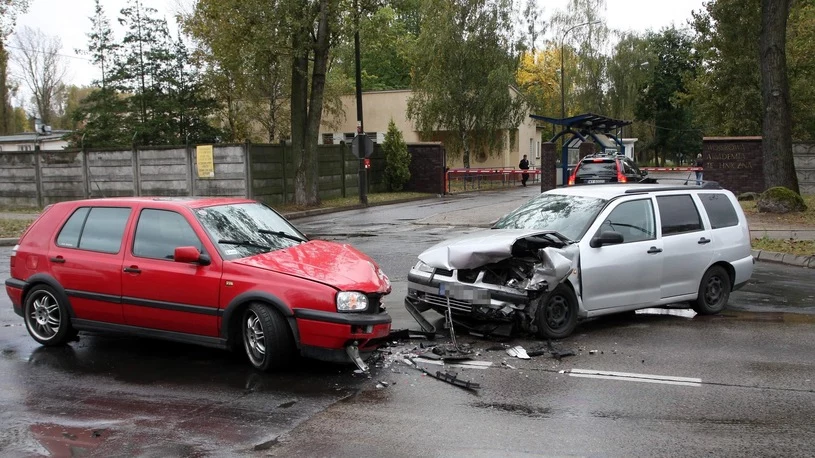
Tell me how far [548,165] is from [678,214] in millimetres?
21425

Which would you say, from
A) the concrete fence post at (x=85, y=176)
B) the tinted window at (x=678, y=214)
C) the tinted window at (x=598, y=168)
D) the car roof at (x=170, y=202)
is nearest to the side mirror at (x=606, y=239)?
the tinted window at (x=678, y=214)

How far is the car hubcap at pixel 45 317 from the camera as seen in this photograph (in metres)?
7.16

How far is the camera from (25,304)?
24.0ft

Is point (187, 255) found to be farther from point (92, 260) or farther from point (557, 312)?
point (557, 312)

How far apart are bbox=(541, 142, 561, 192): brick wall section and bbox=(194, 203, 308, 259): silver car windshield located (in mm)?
22795

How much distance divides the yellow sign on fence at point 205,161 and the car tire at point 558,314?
19.1 m

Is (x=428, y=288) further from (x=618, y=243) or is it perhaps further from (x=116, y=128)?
(x=116, y=128)

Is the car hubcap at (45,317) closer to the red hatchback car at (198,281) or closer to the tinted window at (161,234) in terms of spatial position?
the red hatchback car at (198,281)

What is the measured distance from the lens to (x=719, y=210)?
898cm

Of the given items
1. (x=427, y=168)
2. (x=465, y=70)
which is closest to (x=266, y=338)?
(x=427, y=168)

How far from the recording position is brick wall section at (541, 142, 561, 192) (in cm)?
2945

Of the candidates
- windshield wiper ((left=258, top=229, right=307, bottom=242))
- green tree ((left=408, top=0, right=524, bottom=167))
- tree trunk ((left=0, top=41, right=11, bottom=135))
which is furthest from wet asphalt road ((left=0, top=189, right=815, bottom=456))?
tree trunk ((left=0, top=41, right=11, bottom=135))

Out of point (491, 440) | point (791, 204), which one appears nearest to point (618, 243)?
point (491, 440)

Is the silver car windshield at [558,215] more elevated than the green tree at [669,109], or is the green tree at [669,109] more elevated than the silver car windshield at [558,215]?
the green tree at [669,109]
